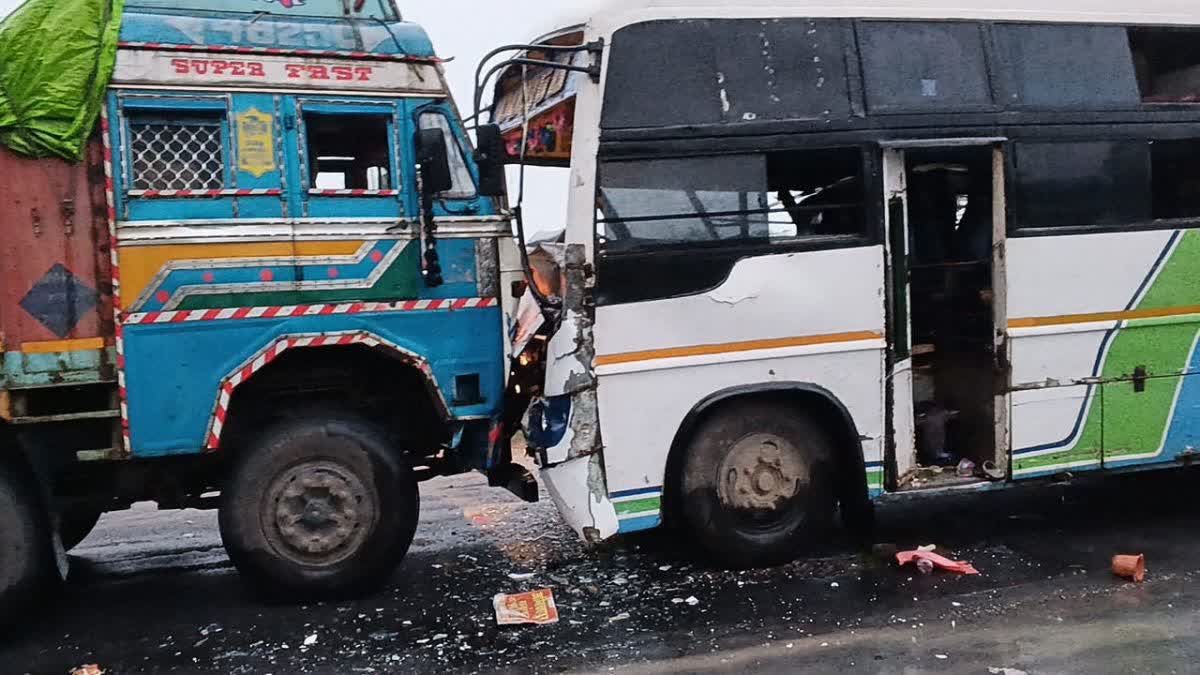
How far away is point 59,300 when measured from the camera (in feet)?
16.0

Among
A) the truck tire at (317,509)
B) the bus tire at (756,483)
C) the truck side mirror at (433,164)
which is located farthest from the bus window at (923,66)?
the truck tire at (317,509)

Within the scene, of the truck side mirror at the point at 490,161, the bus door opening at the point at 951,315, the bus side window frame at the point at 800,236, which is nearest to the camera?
the truck side mirror at the point at 490,161

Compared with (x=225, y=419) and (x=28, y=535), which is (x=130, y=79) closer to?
(x=225, y=419)

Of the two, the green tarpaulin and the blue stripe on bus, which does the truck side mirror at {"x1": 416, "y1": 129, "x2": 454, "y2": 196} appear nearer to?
the green tarpaulin

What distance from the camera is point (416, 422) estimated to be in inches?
229

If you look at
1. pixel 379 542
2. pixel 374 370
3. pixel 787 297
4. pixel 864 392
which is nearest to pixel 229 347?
pixel 374 370

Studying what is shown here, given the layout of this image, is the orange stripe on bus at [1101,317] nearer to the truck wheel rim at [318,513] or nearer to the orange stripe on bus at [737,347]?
the orange stripe on bus at [737,347]

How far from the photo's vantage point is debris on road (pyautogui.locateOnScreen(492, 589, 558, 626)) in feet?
16.4

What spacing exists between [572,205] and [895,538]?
2972 mm

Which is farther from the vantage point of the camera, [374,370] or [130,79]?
[374,370]

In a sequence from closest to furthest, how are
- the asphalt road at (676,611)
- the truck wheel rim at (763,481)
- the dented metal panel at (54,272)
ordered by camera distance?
1. the asphalt road at (676,611)
2. the dented metal panel at (54,272)
3. the truck wheel rim at (763,481)

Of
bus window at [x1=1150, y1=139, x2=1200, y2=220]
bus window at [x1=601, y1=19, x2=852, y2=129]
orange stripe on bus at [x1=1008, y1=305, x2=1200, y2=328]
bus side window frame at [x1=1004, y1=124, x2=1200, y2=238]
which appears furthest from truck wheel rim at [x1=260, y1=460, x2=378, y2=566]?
bus window at [x1=1150, y1=139, x2=1200, y2=220]

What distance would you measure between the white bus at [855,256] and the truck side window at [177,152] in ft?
4.68

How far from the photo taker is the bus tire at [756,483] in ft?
18.2
